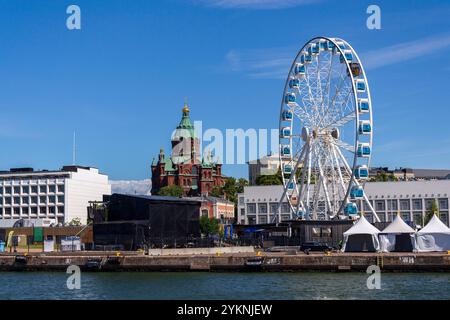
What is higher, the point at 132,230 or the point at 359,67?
the point at 359,67

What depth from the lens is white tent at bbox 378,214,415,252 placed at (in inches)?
3253

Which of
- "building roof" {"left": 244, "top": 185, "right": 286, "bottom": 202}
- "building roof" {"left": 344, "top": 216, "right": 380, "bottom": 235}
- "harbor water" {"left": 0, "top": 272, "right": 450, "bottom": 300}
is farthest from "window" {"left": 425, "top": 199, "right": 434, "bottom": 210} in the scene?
"harbor water" {"left": 0, "top": 272, "right": 450, "bottom": 300}

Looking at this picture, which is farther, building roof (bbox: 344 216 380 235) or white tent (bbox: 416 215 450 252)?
building roof (bbox: 344 216 380 235)

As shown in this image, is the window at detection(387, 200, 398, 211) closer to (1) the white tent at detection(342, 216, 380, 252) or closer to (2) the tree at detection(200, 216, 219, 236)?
(2) the tree at detection(200, 216, 219, 236)

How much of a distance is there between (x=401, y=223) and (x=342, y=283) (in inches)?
913

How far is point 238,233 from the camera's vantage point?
12838cm

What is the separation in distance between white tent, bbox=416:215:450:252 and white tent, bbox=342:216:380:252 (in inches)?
176

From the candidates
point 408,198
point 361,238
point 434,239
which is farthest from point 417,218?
point 434,239

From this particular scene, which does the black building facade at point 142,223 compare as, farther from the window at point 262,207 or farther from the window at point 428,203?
the window at point 262,207

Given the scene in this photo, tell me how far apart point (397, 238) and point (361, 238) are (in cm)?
365

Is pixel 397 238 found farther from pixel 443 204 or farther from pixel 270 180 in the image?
pixel 270 180

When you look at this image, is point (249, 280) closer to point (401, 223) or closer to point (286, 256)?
point (286, 256)
